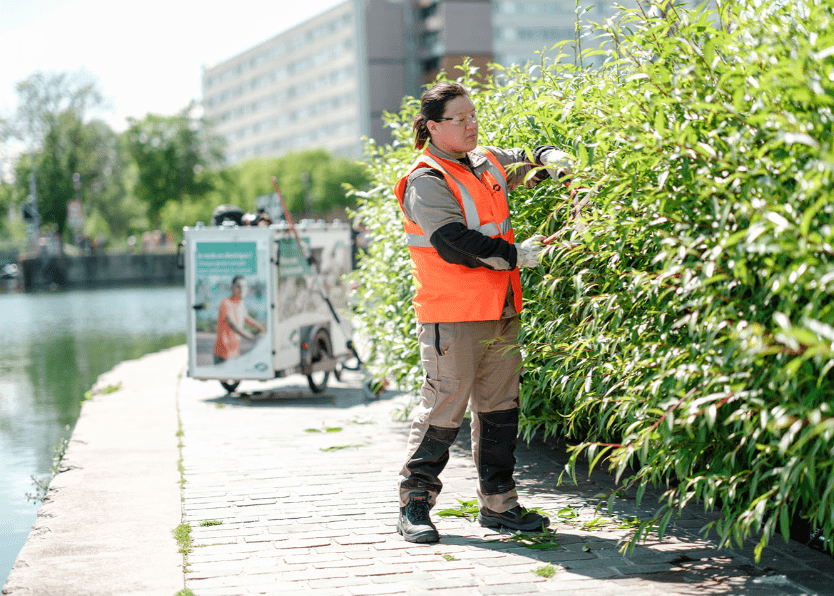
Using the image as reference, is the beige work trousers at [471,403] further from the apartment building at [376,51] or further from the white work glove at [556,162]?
the apartment building at [376,51]

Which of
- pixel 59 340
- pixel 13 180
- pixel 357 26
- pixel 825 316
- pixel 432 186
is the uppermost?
pixel 357 26

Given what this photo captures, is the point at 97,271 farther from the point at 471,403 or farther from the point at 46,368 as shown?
the point at 471,403

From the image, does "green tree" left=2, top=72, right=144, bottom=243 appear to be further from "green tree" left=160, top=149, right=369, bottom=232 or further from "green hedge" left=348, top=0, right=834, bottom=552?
"green hedge" left=348, top=0, right=834, bottom=552

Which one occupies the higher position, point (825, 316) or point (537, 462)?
point (825, 316)

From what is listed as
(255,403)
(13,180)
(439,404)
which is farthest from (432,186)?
(13,180)

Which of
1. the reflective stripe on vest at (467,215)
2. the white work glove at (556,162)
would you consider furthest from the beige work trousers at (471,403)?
the white work glove at (556,162)

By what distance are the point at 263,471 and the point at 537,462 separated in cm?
181

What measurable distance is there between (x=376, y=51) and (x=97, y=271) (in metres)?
40.0

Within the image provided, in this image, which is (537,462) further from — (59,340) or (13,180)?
(13,180)

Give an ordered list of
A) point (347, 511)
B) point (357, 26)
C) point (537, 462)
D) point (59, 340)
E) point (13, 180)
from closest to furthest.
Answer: point (347, 511)
point (537, 462)
point (59, 340)
point (13, 180)
point (357, 26)

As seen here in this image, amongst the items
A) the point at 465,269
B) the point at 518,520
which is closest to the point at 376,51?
the point at 465,269

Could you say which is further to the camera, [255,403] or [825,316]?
[255,403]

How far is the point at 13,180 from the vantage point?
75.4 meters

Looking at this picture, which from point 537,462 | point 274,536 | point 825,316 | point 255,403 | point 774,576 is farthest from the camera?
point 255,403
